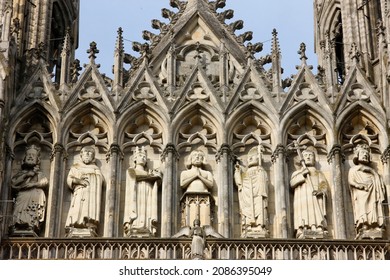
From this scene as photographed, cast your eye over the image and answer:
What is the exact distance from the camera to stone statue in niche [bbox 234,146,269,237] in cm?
2353

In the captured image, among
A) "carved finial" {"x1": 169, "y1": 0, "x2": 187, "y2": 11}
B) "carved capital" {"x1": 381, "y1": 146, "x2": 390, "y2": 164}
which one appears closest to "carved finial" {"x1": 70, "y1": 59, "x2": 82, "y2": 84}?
"carved finial" {"x1": 169, "y1": 0, "x2": 187, "y2": 11}

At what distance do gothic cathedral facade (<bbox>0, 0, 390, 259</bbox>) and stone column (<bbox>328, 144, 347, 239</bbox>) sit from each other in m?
0.02

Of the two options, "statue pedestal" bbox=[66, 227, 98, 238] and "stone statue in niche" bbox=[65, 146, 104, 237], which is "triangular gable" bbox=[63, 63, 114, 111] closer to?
"stone statue in niche" bbox=[65, 146, 104, 237]

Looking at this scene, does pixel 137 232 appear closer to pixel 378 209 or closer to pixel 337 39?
pixel 378 209

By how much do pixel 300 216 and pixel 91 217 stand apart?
10.3 feet

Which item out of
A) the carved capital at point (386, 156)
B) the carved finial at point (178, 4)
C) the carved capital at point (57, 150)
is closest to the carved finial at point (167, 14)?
the carved finial at point (178, 4)

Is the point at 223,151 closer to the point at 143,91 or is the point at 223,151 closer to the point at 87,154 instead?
the point at 143,91

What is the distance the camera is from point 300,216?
23609 millimetres

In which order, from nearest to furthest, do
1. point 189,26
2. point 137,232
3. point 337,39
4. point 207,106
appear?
point 137,232
point 207,106
point 189,26
point 337,39

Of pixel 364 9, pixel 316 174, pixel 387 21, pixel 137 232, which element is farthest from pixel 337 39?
pixel 137 232

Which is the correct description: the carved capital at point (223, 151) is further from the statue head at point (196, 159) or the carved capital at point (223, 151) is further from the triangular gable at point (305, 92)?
the triangular gable at point (305, 92)

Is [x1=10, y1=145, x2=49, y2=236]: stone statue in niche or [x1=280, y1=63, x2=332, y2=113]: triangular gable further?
[x1=280, y1=63, x2=332, y2=113]: triangular gable

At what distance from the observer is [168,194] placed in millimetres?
23828

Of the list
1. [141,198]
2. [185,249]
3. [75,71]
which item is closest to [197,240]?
[185,249]
